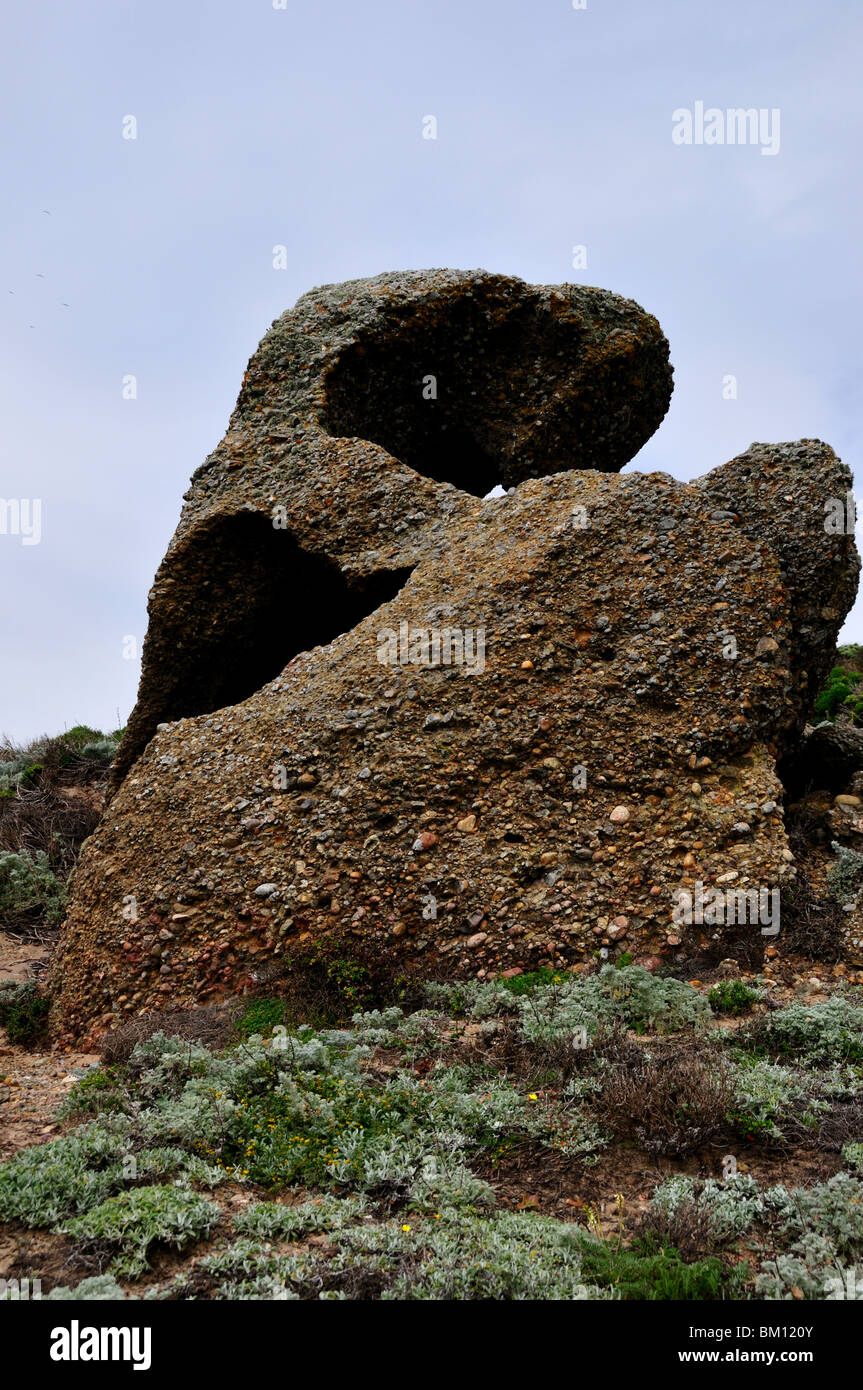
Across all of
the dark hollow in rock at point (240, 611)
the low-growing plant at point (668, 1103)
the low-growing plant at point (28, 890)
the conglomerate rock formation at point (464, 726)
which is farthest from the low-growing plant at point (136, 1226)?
the low-growing plant at point (28, 890)

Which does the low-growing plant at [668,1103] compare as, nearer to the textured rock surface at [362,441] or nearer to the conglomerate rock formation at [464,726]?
the conglomerate rock formation at [464,726]

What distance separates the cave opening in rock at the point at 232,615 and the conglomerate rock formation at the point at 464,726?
0.16 feet

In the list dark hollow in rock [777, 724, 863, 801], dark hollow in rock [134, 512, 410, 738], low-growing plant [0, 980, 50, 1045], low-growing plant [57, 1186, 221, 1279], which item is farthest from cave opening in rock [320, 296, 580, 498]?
low-growing plant [57, 1186, 221, 1279]

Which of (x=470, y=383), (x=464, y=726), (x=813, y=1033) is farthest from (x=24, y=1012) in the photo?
(x=470, y=383)

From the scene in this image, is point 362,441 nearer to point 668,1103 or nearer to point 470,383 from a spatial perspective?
point 470,383

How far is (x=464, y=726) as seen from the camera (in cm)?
873

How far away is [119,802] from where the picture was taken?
9891 millimetres

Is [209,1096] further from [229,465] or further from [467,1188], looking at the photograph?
[229,465]

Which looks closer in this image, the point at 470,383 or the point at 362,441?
the point at 362,441

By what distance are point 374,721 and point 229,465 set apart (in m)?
5.26

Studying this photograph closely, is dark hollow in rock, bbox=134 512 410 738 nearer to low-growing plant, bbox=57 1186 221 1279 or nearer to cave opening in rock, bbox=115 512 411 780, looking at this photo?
cave opening in rock, bbox=115 512 411 780

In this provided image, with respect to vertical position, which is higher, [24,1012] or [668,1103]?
[668,1103]

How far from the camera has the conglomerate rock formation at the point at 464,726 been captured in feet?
26.1

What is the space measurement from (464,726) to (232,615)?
16.4ft
